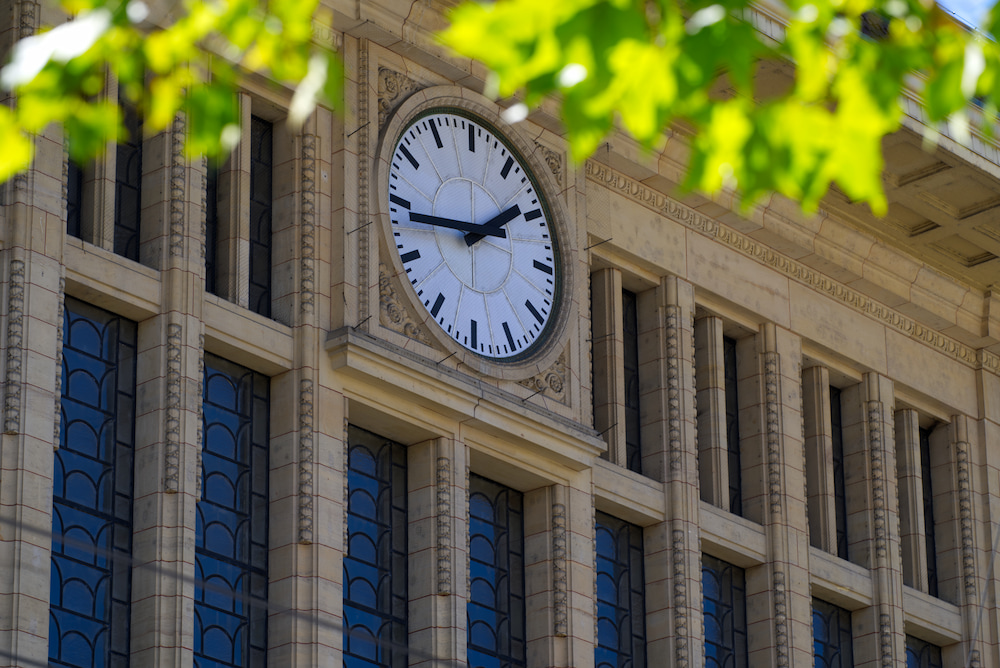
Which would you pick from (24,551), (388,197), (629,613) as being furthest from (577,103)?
(629,613)

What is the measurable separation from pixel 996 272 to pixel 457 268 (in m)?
10.1

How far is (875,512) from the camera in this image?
90.2 ft

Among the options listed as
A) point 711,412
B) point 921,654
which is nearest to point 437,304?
point 711,412

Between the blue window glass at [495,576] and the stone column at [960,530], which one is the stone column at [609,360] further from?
the stone column at [960,530]

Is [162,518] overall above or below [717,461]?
below

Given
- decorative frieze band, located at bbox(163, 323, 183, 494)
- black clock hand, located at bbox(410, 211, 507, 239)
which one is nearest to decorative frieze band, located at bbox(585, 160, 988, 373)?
black clock hand, located at bbox(410, 211, 507, 239)

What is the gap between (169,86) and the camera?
23.6 ft

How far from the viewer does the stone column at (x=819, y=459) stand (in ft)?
88.6

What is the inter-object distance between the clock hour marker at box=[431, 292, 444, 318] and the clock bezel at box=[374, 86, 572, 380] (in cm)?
13

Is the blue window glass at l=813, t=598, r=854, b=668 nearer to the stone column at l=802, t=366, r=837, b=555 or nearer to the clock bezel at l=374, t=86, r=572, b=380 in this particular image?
the stone column at l=802, t=366, r=837, b=555

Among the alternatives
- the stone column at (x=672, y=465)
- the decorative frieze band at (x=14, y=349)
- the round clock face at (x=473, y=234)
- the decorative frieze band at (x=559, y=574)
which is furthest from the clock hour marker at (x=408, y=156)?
the decorative frieze band at (x=14, y=349)

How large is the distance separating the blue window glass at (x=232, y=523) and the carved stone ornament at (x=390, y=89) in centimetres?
335

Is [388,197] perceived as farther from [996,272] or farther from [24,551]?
[996,272]

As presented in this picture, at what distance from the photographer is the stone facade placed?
1906cm
